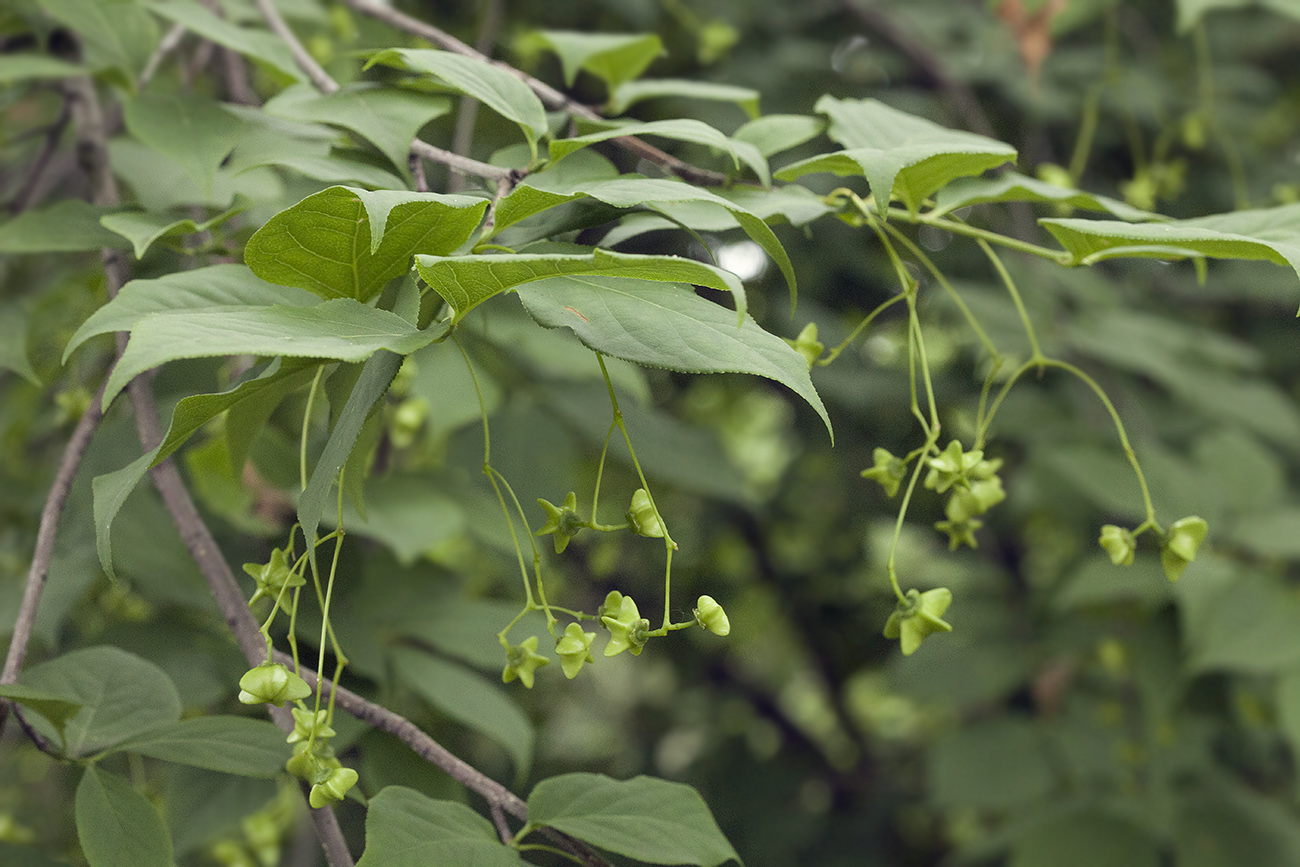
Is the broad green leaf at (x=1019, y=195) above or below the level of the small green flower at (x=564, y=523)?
above

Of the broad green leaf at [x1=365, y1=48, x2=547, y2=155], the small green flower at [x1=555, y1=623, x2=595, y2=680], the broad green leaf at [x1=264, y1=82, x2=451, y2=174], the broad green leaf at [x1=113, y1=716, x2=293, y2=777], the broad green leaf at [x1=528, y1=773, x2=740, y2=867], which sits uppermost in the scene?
the broad green leaf at [x1=365, y1=48, x2=547, y2=155]

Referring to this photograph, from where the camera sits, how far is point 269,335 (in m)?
0.34

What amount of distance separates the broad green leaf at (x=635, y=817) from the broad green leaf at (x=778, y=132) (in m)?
0.39

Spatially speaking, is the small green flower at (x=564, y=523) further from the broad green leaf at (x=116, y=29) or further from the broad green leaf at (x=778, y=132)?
the broad green leaf at (x=116, y=29)

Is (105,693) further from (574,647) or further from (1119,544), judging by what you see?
(1119,544)

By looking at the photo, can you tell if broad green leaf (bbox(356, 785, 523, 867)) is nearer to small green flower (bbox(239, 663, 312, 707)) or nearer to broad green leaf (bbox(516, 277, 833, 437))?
small green flower (bbox(239, 663, 312, 707))

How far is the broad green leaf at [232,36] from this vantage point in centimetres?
61

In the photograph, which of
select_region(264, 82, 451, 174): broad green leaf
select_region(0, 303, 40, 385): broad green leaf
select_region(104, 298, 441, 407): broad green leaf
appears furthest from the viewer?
select_region(0, 303, 40, 385): broad green leaf

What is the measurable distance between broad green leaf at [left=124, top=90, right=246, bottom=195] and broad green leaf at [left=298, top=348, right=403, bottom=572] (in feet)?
0.91

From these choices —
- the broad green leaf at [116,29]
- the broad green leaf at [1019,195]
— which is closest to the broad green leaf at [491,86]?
the broad green leaf at [1019,195]

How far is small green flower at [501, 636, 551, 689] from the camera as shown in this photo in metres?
0.48

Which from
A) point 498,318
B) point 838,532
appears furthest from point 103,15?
point 838,532

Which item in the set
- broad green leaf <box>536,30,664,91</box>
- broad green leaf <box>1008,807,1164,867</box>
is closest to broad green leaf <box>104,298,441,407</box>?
broad green leaf <box>536,30,664,91</box>

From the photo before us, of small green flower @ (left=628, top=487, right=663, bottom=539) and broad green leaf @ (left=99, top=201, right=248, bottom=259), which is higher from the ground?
broad green leaf @ (left=99, top=201, right=248, bottom=259)
